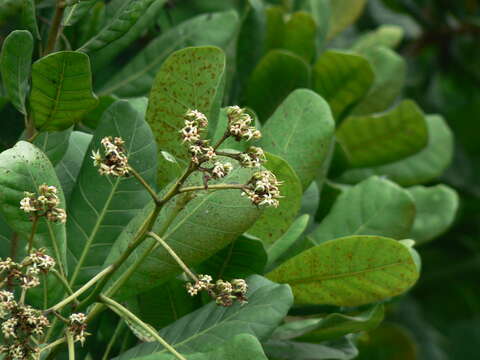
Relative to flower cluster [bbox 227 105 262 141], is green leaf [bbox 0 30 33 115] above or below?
above

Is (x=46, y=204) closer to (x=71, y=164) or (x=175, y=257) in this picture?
(x=175, y=257)

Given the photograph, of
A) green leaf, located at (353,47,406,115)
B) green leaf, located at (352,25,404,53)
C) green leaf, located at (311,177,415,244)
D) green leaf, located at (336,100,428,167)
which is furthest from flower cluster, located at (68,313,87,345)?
green leaf, located at (352,25,404,53)

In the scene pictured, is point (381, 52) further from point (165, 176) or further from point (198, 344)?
point (198, 344)

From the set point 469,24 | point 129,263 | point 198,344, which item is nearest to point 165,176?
point 129,263

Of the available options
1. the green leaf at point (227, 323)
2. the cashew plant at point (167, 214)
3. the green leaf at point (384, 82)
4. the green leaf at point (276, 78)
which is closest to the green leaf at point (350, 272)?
the cashew plant at point (167, 214)

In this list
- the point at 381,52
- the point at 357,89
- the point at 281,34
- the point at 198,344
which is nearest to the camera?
the point at 198,344

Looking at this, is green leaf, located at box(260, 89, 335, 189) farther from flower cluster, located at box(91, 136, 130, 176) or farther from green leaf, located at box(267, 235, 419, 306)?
flower cluster, located at box(91, 136, 130, 176)

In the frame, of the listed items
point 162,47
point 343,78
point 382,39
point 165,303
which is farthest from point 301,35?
point 165,303

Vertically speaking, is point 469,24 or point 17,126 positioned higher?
point 17,126
